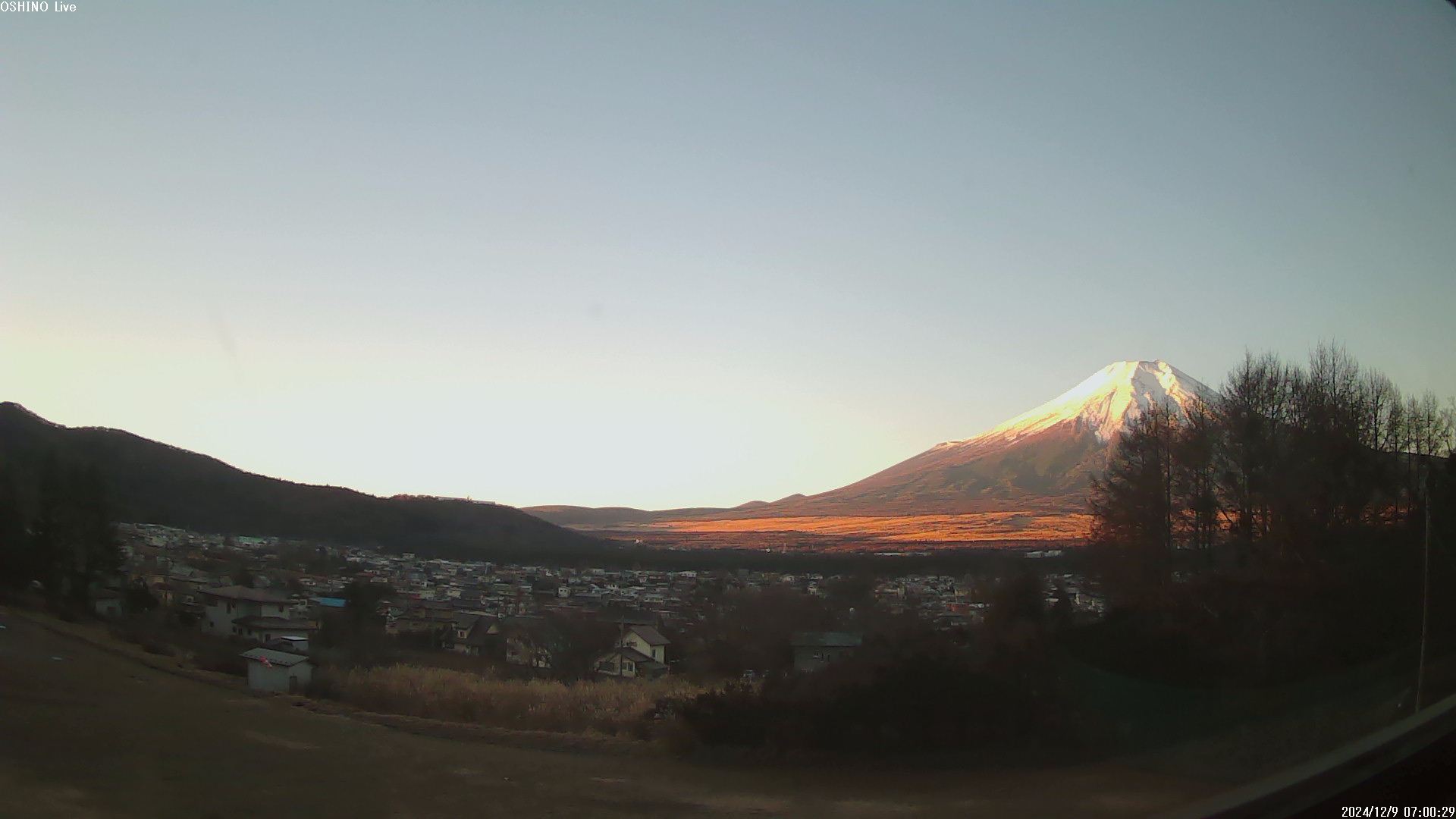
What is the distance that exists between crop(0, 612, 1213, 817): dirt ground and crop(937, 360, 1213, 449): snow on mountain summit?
1629 cm

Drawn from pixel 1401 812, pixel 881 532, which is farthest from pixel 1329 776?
pixel 881 532

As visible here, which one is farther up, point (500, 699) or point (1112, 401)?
point (1112, 401)

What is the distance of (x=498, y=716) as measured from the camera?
1184cm

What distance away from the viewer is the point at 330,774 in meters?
6.57

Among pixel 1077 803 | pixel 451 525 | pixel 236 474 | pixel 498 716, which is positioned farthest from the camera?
pixel 451 525

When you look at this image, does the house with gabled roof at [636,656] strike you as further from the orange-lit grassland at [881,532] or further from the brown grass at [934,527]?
the brown grass at [934,527]

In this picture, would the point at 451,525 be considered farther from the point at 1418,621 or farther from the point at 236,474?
the point at 1418,621

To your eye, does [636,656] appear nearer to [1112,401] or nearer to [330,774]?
[330,774]

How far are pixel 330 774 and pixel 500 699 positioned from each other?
616cm

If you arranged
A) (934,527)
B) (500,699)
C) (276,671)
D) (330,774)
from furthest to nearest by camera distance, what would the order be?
(934,527) → (500,699) → (276,671) → (330,774)

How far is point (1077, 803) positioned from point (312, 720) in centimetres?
723

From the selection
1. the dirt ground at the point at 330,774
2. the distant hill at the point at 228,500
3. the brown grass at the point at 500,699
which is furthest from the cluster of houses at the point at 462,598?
the dirt ground at the point at 330,774

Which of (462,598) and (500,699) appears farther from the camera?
(462,598)

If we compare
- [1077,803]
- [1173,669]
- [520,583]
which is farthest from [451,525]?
[1077,803]
